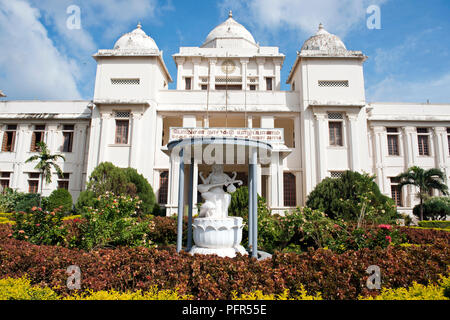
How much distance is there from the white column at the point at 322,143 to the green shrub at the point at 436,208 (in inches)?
248

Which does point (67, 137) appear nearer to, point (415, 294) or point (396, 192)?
point (415, 294)

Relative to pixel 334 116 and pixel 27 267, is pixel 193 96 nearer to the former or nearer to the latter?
pixel 334 116

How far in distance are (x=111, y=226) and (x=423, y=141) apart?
20945mm

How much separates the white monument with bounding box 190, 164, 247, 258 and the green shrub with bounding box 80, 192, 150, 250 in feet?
5.54

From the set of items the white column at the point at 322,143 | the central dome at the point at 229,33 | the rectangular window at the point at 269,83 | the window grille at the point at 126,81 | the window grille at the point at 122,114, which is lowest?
the white column at the point at 322,143

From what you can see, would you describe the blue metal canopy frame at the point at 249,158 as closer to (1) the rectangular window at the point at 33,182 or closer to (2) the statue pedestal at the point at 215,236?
(2) the statue pedestal at the point at 215,236

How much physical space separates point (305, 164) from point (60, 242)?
13.1m

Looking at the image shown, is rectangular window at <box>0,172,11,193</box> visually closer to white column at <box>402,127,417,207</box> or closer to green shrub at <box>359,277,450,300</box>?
green shrub at <box>359,277,450,300</box>

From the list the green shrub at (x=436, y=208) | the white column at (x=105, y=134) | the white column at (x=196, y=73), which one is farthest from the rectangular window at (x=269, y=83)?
the green shrub at (x=436, y=208)

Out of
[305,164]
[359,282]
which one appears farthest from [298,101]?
[359,282]

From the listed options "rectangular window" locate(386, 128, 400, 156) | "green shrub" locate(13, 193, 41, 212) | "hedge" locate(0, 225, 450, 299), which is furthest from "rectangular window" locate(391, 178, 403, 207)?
"green shrub" locate(13, 193, 41, 212)

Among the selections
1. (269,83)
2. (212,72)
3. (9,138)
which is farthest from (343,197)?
(9,138)

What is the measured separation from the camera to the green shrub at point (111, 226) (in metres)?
6.10
